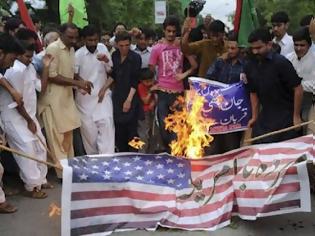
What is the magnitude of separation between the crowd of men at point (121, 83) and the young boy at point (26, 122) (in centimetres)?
1

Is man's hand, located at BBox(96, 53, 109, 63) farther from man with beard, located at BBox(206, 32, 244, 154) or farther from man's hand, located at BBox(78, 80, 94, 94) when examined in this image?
man with beard, located at BBox(206, 32, 244, 154)

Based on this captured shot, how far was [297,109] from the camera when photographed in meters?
5.93

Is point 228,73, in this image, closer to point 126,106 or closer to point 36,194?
point 126,106

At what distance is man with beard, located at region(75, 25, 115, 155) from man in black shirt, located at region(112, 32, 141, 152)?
93 millimetres

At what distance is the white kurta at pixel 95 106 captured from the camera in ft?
23.9

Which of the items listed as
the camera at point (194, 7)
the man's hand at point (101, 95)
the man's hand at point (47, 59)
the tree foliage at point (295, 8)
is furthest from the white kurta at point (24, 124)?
the tree foliage at point (295, 8)

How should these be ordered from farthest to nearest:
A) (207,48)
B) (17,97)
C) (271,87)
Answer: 1. (207,48)
2. (17,97)
3. (271,87)

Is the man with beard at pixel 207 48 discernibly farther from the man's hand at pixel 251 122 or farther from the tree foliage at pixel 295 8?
the tree foliage at pixel 295 8

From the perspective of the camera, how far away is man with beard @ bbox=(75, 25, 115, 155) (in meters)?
7.25

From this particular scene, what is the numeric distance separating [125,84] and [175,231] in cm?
272

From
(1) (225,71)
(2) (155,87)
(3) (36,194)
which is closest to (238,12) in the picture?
(1) (225,71)

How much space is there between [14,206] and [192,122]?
2150mm

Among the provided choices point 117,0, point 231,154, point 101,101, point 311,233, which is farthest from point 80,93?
point 117,0

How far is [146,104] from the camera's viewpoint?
8.07 m
